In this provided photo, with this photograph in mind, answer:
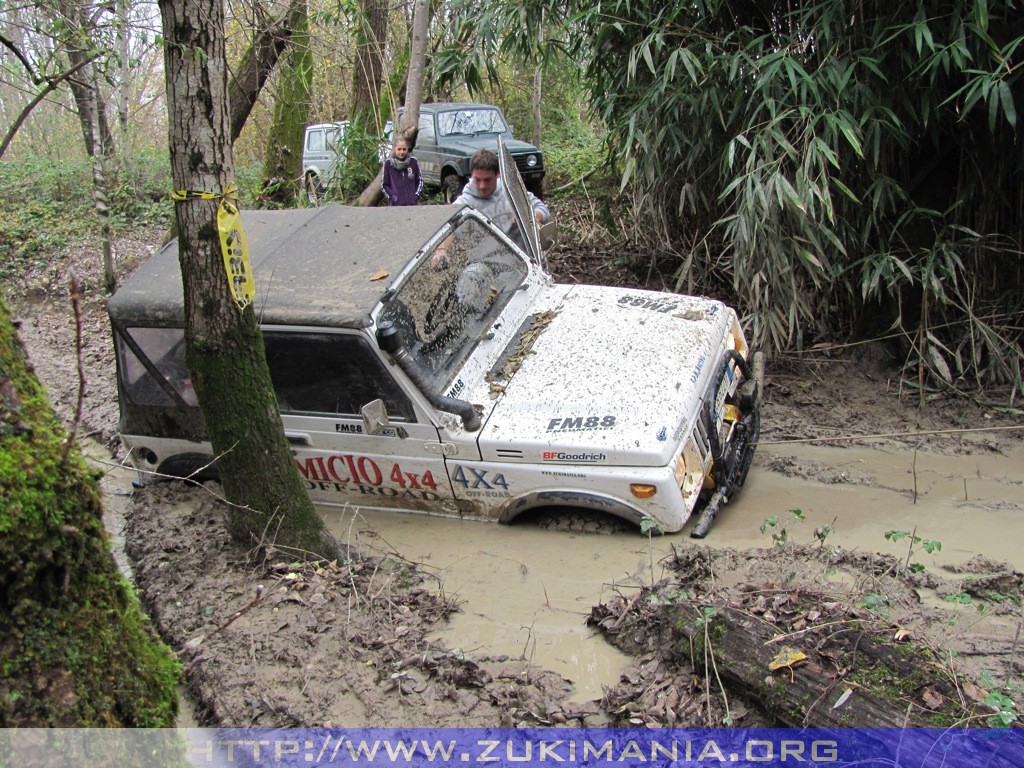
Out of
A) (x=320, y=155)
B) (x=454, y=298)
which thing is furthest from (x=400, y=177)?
(x=320, y=155)

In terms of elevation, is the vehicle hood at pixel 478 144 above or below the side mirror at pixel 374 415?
below

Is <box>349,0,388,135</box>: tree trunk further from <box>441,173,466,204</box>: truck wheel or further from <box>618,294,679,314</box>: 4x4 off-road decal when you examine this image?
<box>618,294,679,314</box>: 4x4 off-road decal

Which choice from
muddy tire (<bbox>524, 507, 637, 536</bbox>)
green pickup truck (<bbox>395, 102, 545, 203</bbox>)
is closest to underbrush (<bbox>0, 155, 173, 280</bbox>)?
green pickup truck (<bbox>395, 102, 545, 203</bbox>)

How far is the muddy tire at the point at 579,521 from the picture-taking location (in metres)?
4.31

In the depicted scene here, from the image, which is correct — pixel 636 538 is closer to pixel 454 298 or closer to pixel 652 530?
pixel 652 530

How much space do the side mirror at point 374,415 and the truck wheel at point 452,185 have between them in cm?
826

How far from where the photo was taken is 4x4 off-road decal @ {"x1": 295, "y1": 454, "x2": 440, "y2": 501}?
461 cm

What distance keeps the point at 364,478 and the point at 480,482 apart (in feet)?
2.42

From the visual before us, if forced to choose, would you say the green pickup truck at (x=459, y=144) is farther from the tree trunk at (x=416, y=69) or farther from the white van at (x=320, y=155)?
the tree trunk at (x=416, y=69)

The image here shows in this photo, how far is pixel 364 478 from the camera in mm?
4746

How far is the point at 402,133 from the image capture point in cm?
832

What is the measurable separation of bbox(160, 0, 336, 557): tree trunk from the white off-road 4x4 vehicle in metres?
0.51

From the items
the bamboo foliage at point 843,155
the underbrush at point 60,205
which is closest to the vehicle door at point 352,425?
the bamboo foliage at point 843,155

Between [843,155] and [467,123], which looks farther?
[467,123]
